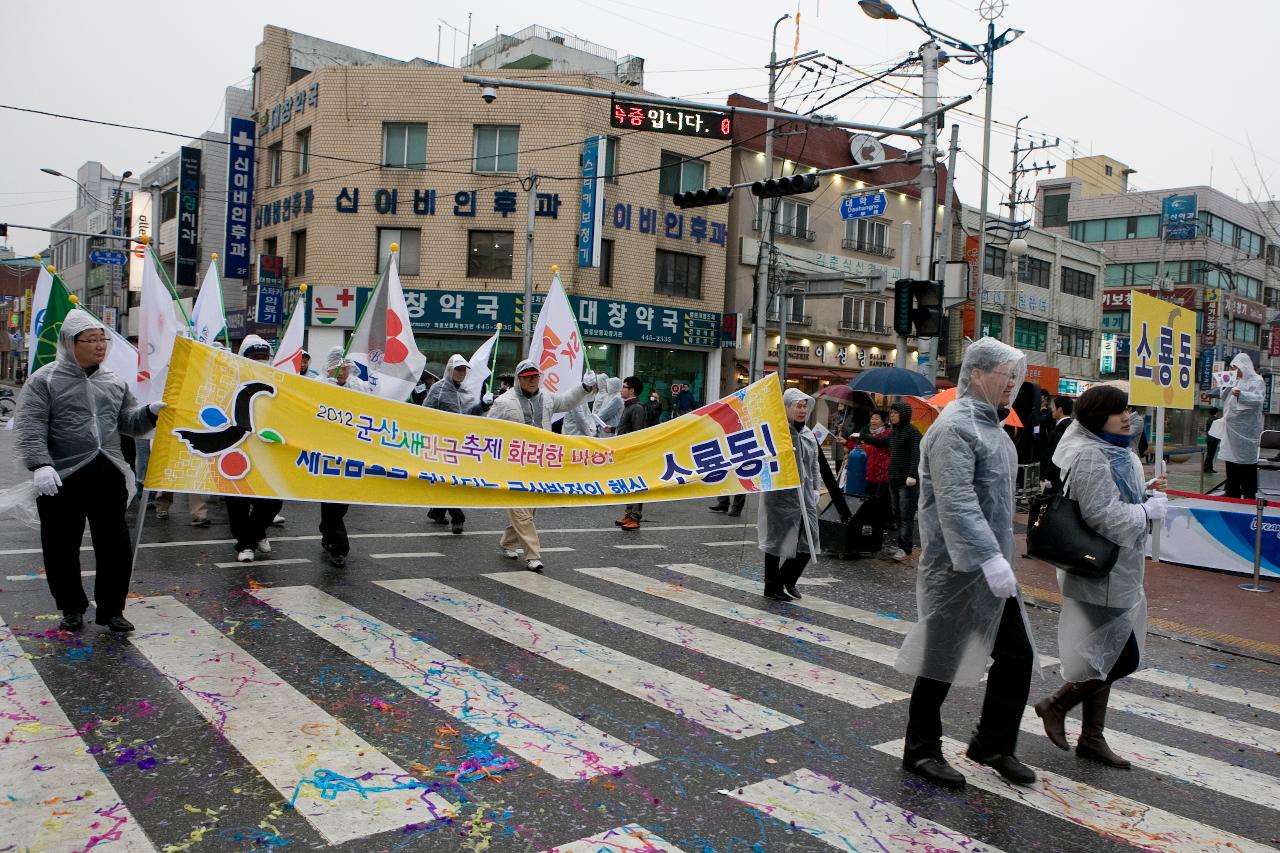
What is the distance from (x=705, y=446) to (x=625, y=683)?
9.86ft

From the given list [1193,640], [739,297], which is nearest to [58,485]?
[1193,640]

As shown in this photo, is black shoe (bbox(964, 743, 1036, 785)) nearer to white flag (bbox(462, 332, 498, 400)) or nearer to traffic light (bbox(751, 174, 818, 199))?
white flag (bbox(462, 332, 498, 400))

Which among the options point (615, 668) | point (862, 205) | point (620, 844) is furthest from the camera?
point (862, 205)


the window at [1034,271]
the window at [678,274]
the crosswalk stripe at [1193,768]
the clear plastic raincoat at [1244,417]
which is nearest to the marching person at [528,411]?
the crosswalk stripe at [1193,768]

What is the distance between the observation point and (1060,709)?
4727 millimetres

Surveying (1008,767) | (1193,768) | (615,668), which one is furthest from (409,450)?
(1193,768)

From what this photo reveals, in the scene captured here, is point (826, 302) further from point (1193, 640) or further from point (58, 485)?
point (58, 485)

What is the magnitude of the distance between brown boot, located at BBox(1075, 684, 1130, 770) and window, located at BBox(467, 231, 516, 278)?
90.0 ft

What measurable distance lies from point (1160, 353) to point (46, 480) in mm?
9860

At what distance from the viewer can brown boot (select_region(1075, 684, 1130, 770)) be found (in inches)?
181

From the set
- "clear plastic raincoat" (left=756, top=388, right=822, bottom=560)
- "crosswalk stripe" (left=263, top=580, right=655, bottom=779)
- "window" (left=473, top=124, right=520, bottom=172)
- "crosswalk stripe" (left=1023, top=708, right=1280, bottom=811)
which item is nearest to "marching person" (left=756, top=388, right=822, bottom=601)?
"clear plastic raincoat" (left=756, top=388, right=822, bottom=560)

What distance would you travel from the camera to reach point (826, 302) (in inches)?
1500

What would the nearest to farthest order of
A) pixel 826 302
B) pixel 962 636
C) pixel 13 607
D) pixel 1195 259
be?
pixel 962 636, pixel 13 607, pixel 826 302, pixel 1195 259

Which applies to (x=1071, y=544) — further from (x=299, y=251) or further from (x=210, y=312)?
(x=299, y=251)
